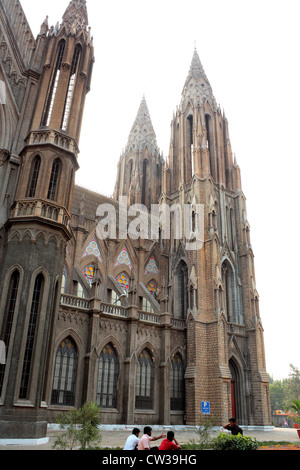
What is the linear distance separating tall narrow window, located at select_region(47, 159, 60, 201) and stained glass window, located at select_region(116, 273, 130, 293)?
13867 millimetres

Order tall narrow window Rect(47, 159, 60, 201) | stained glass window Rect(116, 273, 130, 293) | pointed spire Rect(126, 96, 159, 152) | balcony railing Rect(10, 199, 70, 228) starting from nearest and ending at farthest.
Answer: balcony railing Rect(10, 199, 70, 228), tall narrow window Rect(47, 159, 60, 201), stained glass window Rect(116, 273, 130, 293), pointed spire Rect(126, 96, 159, 152)

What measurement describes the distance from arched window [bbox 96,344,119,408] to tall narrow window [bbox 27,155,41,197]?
11.3 metres

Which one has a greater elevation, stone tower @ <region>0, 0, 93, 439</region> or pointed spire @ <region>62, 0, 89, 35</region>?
pointed spire @ <region>62, 0, 89, 35</region>

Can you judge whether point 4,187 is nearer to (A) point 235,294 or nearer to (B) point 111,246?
(B) point 111,246

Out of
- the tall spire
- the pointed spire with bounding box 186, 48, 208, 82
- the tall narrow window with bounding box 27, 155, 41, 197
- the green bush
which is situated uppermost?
the pointed spire with bounding box 186, 48, 208, 82

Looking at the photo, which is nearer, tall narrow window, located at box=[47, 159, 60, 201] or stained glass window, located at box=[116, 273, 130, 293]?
tall narrow window, located at box=[47, 159, 60, 201]

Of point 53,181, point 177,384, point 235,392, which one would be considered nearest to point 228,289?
point 235,392

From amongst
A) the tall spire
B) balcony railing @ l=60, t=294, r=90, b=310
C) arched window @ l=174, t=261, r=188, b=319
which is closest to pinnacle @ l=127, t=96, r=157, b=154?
the tall spire

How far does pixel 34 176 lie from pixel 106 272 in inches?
506

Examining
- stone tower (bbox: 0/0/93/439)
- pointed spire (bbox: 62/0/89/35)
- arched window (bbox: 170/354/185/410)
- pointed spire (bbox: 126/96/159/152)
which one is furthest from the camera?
pointed spire (bbox: 126/96/159/152)

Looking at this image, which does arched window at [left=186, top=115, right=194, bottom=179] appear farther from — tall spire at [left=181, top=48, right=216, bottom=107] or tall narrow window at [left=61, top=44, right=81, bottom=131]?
tall narrow window at [left=61, top=44, right=81, bottom=131]

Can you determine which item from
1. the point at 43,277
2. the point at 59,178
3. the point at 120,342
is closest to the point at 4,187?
the point at 59,178

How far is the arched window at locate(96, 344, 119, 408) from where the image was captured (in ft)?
74.6

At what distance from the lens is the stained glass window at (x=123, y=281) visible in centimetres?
3055
